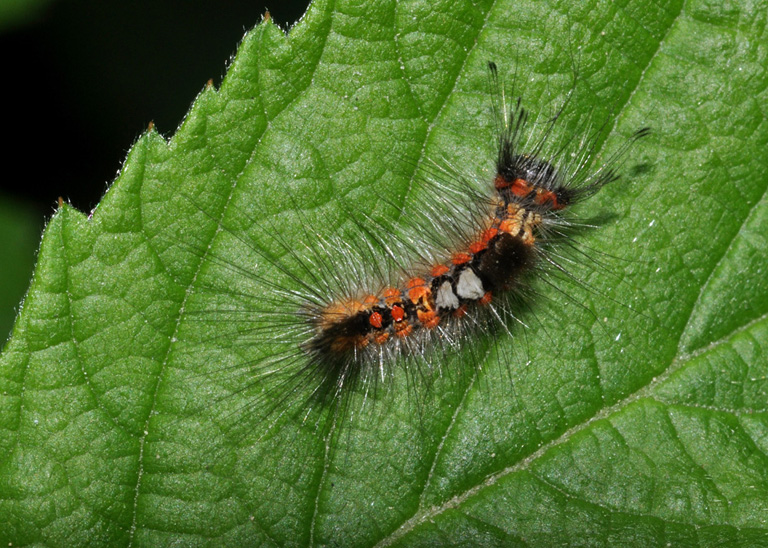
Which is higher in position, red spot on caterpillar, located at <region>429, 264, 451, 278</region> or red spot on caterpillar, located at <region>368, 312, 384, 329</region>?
red spot on caterpillar, located at <region>429, 264, 451, 278</region>

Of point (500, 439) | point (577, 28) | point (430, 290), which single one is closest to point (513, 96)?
point (577, 28)

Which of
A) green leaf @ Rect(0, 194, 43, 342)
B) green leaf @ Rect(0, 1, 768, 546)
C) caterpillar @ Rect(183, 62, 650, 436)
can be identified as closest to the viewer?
green leaf @ Rect(0, 1, 768, 546)

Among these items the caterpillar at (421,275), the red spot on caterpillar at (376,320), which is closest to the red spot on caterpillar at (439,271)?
the caterpillar at (421,275)

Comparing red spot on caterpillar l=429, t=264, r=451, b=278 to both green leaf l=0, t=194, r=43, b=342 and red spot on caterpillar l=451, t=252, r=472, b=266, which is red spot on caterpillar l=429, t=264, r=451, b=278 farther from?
green leaf l=0, t=194, r=43, b=342

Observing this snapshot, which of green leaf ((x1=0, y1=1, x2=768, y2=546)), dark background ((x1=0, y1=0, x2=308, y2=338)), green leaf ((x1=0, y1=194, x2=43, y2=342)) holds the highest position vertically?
dark background ((x1=0, y1=0, x2=308, y2=338))

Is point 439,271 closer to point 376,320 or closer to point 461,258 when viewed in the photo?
point 461,258

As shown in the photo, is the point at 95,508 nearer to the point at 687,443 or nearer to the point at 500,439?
the point at 500,439

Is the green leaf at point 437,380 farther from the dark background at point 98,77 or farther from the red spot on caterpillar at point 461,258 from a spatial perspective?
the dark background at point 98,77

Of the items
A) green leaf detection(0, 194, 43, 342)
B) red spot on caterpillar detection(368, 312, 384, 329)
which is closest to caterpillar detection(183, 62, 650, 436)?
red spot on caterpillar detection(368, 312, 384, 329)
